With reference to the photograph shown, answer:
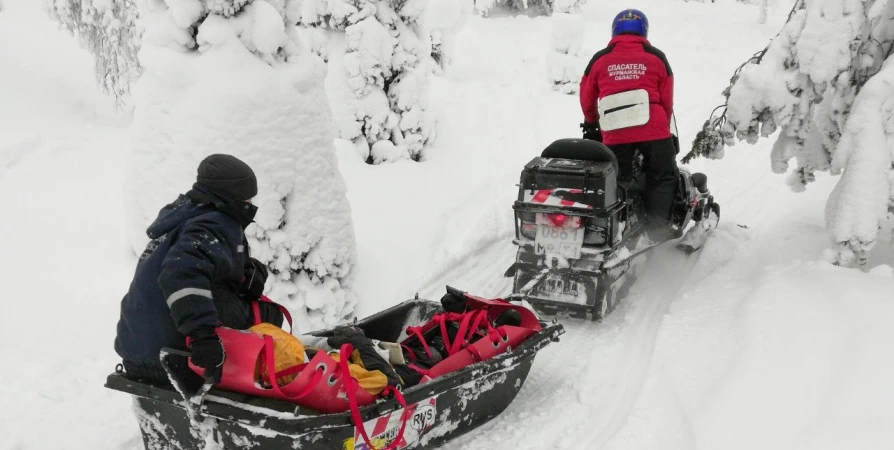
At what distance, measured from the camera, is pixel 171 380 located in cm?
319

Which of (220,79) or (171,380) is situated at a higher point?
(220,79)

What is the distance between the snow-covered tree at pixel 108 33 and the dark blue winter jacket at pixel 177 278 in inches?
269

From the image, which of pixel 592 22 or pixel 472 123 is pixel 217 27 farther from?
pixel 592 22

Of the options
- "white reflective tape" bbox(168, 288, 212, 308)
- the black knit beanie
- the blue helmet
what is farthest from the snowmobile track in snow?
the blue helmet

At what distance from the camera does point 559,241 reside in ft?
16.9

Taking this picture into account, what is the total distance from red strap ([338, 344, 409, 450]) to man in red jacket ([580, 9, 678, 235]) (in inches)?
124

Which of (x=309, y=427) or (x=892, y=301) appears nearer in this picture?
(x=309, y=427)

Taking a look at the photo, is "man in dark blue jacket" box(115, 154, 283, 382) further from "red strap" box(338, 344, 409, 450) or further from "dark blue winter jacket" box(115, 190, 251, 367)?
"red strap" box(338, 344, 409, 450)

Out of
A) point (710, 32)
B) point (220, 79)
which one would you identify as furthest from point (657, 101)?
point (710, 32)

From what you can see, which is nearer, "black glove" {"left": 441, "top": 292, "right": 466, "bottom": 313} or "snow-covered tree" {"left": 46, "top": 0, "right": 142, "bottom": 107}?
"black glove" {"left": 441, "top": 292, "right": 466, "bottom": 313}

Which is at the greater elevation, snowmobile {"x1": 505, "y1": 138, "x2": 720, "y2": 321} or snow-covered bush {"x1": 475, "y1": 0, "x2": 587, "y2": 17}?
snow-covered bush {"x1": 475, "y1": 0, "x2": 587, "y2": 17}

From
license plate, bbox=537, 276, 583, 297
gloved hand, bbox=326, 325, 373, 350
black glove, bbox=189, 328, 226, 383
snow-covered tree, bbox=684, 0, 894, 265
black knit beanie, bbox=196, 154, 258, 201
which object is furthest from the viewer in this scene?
license plate, bbox=537, 276, 583, 297

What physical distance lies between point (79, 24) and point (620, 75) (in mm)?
8198

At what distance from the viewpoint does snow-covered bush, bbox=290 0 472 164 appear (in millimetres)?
8586
